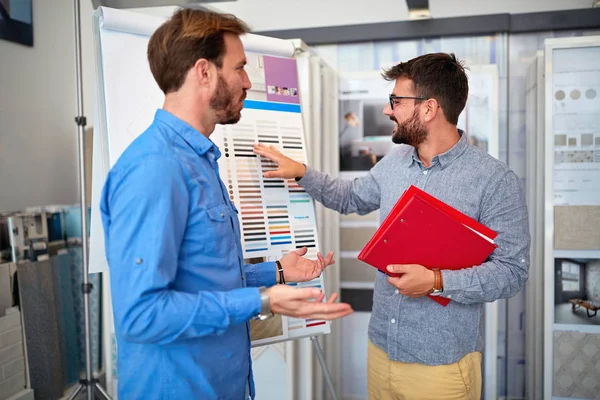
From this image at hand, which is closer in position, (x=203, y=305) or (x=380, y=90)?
(x=203, y=305)

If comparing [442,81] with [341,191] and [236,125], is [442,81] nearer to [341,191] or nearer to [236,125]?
[341,191]

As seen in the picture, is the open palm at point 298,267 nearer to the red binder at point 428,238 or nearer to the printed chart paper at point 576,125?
the red binder at point 428,238

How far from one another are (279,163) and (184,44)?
814mm

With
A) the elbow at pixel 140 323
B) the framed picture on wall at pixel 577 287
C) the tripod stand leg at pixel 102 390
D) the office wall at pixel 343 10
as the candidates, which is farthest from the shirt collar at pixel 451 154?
the tripod stand leg at pixel 102 390

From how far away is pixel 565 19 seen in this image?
303 centimetres

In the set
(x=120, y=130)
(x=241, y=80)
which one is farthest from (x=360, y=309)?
(x=241, y=80)

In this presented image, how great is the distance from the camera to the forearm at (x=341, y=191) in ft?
6.98

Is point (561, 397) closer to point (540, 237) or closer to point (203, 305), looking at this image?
point (540, 237)

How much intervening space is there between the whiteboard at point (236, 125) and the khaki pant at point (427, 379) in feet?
1.24

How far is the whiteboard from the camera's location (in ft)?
6.15

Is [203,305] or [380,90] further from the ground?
[380,90]

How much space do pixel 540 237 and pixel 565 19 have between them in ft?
4.08

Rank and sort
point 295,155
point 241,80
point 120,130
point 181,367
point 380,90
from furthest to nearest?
point 380,90 → point 295,155 → point 120,130 → point 241,80 → point 181,367

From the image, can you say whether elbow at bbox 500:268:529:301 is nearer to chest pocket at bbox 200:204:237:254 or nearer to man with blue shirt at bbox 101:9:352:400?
man with blue shirt at bbox 101:9:352:400
